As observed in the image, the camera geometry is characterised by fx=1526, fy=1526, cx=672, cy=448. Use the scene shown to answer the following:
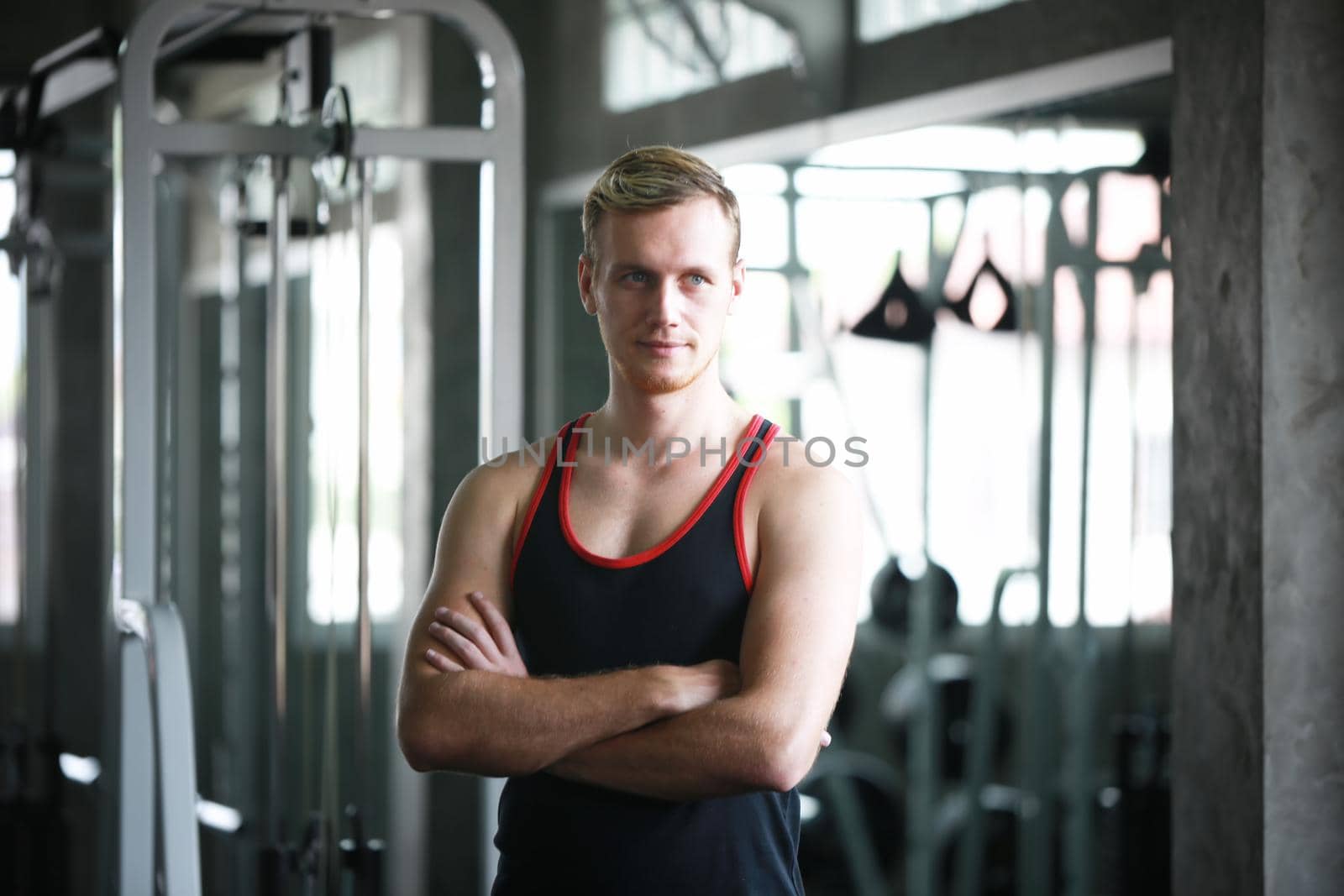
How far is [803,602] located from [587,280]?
1.13 ft

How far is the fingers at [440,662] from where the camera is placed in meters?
1.35

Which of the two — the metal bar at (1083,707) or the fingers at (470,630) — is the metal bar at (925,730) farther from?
the fingers at (470,630)

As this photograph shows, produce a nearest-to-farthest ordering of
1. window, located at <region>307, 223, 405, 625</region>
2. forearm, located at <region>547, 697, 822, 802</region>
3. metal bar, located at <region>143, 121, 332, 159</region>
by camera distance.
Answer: forearm, located at <region>547, 697, 822, 802</region>
metal bar, located at <region>143, 121, 332, 159</region>
window, located at <region>307, 223, 405, 625</region>

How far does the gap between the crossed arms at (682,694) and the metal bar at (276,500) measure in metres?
0.90

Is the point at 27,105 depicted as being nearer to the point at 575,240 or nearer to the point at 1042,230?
the point at 575,240

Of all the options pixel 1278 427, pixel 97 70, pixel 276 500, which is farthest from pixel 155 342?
pixel 1278 427

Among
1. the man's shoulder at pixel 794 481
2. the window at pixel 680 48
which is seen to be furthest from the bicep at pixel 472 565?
the window at pixel 680 48

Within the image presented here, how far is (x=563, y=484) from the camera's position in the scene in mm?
1384

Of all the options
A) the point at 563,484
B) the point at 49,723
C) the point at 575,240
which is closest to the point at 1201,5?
the point at 563,484

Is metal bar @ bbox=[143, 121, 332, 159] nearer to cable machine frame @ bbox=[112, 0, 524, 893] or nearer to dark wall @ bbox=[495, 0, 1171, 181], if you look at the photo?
cable machine frame @ bbox=[112, 0, 524, 893]

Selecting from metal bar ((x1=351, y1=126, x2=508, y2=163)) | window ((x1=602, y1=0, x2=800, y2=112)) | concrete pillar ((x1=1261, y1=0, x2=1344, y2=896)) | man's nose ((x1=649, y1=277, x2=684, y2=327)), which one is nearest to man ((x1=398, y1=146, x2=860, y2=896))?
man's nose ((x1=649, y1=277, x2=684, y2=327))

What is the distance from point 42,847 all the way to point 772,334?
194 cm

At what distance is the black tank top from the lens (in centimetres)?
129

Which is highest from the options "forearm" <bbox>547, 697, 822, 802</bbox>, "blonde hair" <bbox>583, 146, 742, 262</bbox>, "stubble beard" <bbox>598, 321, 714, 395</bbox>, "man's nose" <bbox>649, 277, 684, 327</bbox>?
"blonde hair" <bbox>583, 146, 742, 262</bbox>
